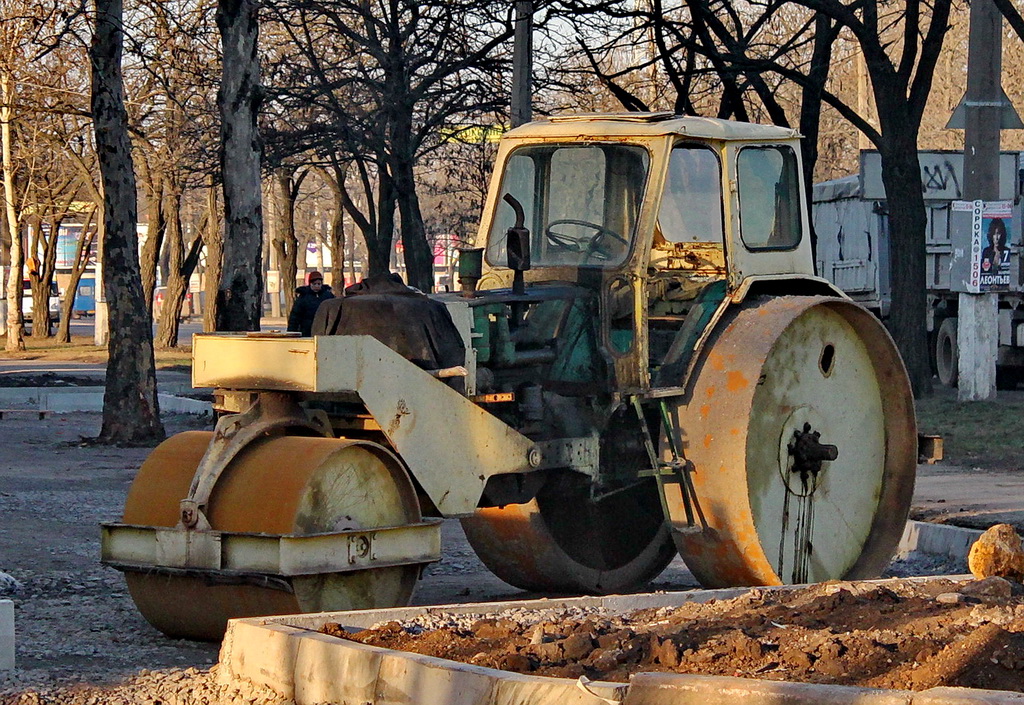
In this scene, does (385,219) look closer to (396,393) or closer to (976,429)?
(976,429)

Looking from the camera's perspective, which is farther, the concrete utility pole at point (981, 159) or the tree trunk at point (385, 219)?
the tree trunk at point (385, 219)

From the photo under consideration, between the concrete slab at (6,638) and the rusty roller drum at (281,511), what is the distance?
783mm

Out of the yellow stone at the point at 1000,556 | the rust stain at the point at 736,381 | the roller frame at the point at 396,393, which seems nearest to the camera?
the roller frame at the point at 396,393

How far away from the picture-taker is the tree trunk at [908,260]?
21.5 metres

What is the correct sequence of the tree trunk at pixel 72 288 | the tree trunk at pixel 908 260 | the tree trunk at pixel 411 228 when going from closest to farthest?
the tree trunk at pixel 908 260 → the tree trunk at pixel 411 228 → the tree trunk at pixel 72 288

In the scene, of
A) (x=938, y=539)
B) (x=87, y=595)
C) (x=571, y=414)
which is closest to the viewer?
(x=571, y=414)

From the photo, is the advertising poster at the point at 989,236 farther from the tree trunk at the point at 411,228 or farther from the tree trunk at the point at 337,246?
the tree trunk at the point at 337,246

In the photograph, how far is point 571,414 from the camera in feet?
27.4

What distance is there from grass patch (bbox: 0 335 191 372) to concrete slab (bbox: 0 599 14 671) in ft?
83.1

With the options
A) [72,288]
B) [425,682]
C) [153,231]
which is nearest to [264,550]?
[425,682]

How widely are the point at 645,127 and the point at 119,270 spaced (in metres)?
10.5

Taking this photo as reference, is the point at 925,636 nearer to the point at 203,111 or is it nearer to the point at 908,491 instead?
the point at 908,491

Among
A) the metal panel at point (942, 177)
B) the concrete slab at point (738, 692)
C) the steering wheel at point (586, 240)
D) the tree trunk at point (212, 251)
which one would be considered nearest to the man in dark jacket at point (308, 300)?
the steering wheel at point (586, 240)

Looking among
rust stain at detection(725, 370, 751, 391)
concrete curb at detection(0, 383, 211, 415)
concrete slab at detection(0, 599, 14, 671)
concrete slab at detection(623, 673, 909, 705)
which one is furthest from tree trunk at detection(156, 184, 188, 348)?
concrete slab at detection(623, 673, 909, 705)
